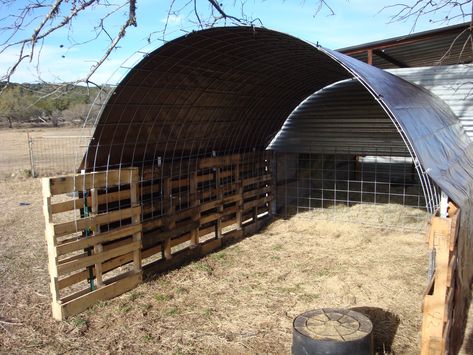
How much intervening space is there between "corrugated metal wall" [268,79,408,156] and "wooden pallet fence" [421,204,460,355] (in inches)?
239

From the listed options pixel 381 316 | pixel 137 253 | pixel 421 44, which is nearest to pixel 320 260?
pixel 381 316

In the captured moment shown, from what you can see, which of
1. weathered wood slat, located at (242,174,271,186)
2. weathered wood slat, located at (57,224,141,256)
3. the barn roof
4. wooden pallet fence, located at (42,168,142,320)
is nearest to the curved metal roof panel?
the barn roof

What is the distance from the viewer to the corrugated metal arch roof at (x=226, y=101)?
5070mm

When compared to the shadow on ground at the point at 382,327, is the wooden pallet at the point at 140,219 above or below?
above

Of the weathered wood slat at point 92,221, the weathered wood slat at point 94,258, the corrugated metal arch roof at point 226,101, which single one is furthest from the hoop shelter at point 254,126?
the weathered wood slat at point 92,221

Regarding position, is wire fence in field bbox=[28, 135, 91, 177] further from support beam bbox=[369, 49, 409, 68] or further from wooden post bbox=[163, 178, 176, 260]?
support beam bbox=[369, 49, 409, 68]

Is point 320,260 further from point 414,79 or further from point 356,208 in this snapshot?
point 414,79

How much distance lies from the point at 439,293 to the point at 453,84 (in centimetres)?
613

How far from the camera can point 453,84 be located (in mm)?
8477

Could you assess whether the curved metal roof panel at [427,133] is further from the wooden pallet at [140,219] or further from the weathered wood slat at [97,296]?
the weathered wood slat at [97,296]

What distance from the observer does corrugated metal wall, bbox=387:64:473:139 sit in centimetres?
832

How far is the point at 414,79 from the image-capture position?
877 cm

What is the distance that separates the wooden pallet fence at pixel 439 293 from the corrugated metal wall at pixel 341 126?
19.9 feet

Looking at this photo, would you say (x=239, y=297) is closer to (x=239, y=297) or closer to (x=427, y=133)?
(x=239, y=297)
